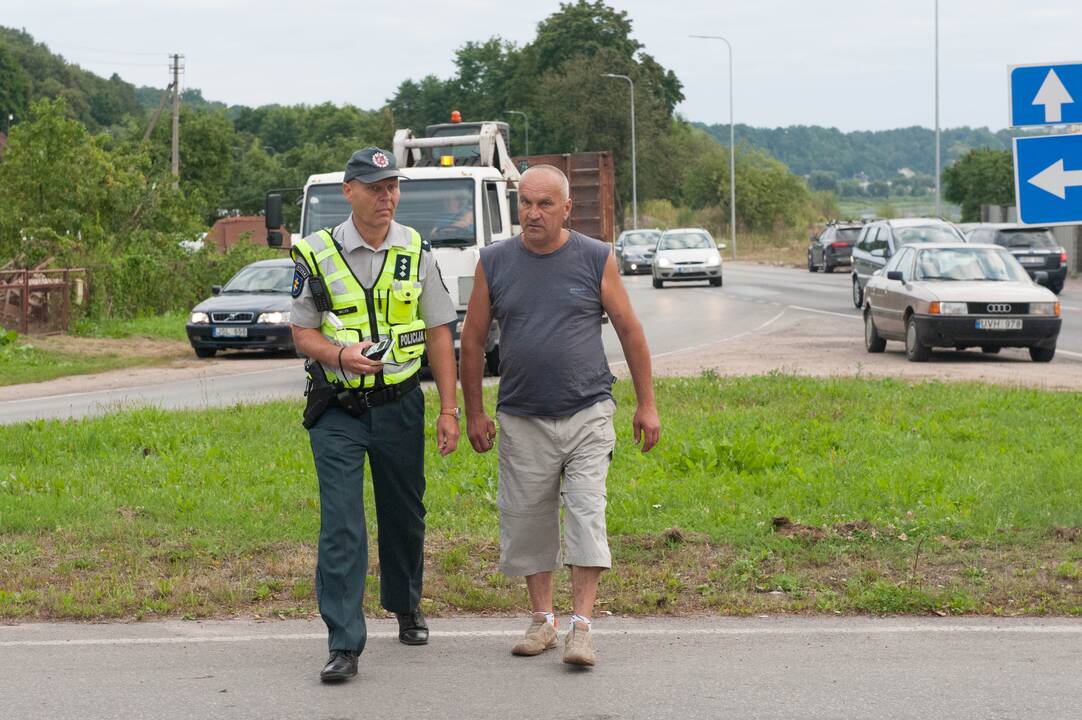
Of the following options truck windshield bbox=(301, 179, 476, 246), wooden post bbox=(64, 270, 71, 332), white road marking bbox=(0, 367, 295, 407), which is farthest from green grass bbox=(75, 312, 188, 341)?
truck windshield bbox=(301, 179, 476, 246)

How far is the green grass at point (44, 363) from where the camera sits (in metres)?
21.6

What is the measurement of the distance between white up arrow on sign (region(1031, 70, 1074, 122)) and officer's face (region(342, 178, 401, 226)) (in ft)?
14.8

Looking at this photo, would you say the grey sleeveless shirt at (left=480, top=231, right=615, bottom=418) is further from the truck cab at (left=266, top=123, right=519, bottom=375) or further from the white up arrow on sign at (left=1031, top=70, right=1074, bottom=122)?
the truck cab at (left=266, top=123, right=519, bottom=375)

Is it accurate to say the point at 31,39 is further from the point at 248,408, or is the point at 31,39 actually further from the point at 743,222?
the point at 248,408

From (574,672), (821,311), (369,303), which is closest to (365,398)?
(369,303)

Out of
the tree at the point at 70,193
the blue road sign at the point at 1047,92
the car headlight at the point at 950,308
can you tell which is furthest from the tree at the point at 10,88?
the blue road sign at the point at 1047,92

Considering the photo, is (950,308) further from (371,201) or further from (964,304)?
(371,201)

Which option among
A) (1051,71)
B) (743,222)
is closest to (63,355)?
(1051,71)

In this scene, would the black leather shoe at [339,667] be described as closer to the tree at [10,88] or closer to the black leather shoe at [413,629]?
the black leather shoe at [413,629]

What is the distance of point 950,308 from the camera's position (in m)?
19.2

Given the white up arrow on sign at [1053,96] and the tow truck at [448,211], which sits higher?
the white up arrow on sign at [1053,96]

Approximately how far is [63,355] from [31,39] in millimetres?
142821

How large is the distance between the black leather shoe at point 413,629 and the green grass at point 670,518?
0.64 metres

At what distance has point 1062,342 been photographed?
22984 millimetres
